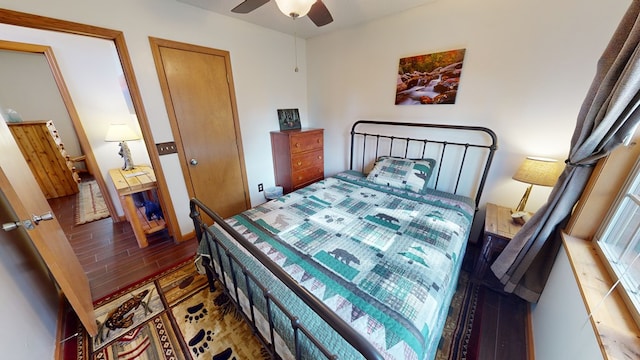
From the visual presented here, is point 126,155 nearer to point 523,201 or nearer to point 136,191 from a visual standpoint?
point 136,191

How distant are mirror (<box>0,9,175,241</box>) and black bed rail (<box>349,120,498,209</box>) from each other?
89.9 inches

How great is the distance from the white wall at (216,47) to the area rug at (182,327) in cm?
91

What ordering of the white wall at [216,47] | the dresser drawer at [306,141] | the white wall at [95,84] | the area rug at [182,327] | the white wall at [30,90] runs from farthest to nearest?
the white wall at [30,90] < the dresser drawer at [306,141] < the white wall at [95,84] < the white wall at [216,47] < the area rug at [182,327]

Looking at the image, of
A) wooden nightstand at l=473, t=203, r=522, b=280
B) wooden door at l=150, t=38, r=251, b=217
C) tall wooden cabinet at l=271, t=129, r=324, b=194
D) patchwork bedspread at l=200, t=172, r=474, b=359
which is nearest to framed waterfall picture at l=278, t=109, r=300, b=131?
tall wooden cabinet at l=271, t=129, r=324, b=194

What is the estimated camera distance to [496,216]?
6.18 feet

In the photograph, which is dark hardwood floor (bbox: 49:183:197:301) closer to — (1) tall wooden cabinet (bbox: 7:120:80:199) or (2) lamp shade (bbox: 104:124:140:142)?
(2) lamp shade (bbox: 104:124:140:142)

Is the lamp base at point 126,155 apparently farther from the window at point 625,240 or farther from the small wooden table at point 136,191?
the window at point 625,240

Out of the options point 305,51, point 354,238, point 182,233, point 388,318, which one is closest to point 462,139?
Result: point 354,238

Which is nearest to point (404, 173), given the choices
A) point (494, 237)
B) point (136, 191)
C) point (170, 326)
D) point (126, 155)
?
point (494, 237)

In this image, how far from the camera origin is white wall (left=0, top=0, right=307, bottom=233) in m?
1.69

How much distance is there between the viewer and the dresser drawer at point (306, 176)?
9.94ft

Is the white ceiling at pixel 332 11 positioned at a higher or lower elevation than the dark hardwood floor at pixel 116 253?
higher

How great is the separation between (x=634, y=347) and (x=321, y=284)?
1.12 metres

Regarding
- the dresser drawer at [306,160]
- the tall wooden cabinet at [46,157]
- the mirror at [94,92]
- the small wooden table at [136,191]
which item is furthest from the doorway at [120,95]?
the tall wooden cabinet at [46,157]
